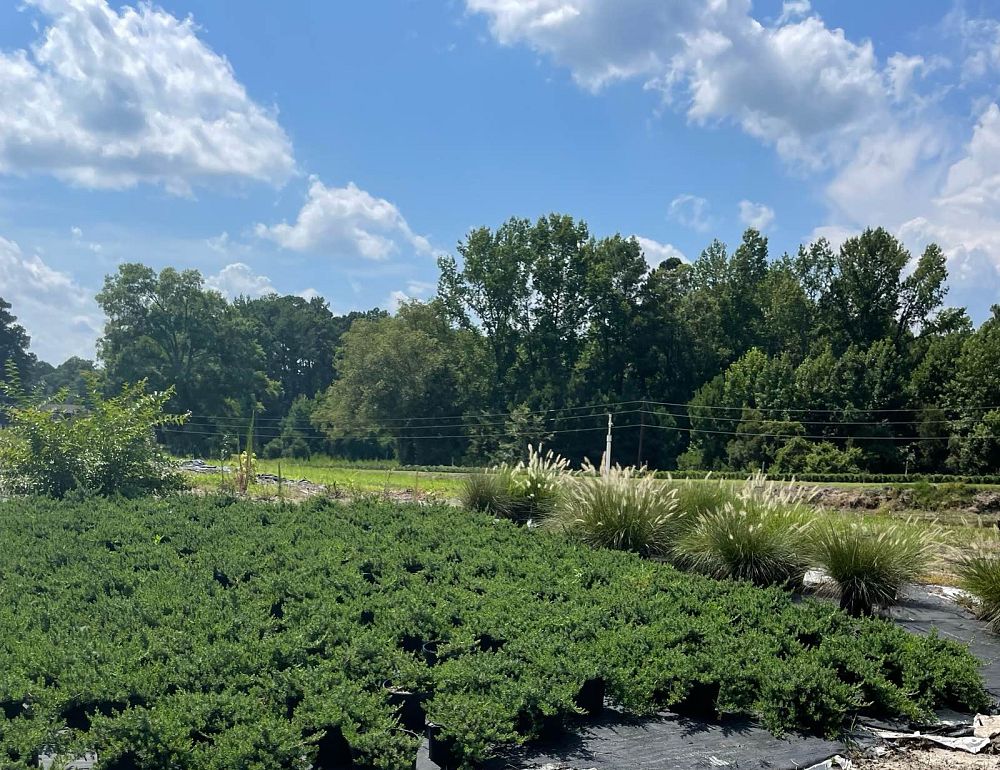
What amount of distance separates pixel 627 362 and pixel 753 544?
3688cm

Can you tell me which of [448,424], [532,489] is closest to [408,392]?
[448,424]

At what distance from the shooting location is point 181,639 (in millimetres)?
4355

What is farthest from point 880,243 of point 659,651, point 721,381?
point 659,651

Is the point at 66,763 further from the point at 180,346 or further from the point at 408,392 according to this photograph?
the point at 180,346

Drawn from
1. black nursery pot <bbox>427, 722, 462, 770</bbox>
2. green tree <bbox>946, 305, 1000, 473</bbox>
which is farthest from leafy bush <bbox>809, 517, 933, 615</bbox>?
green tree <bbox>946, 305, 1000, 473</bbox>

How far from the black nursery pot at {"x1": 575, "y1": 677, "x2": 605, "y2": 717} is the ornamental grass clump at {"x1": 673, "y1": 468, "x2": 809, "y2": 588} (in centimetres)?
327

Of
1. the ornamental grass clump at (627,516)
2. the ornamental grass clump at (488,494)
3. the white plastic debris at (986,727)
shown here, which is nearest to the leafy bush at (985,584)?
the white plastic debris at (986,727)

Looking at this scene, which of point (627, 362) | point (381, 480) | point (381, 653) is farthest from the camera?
point (627, 362)

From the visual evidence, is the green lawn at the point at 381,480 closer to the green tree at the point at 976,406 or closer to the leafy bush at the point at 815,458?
the leafy bush at the point at 815,458

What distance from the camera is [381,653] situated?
4312 mm

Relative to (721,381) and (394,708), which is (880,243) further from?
(394,708)

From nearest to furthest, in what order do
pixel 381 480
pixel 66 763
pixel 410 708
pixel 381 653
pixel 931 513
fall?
pixel 66 763 < pixel 410 708 < pixel 381 653 < pixel 931 513 < pixel 381 480

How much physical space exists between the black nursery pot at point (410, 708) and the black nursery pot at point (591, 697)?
84 centimetres

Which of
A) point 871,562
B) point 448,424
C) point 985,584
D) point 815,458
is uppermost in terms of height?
point 448,424
